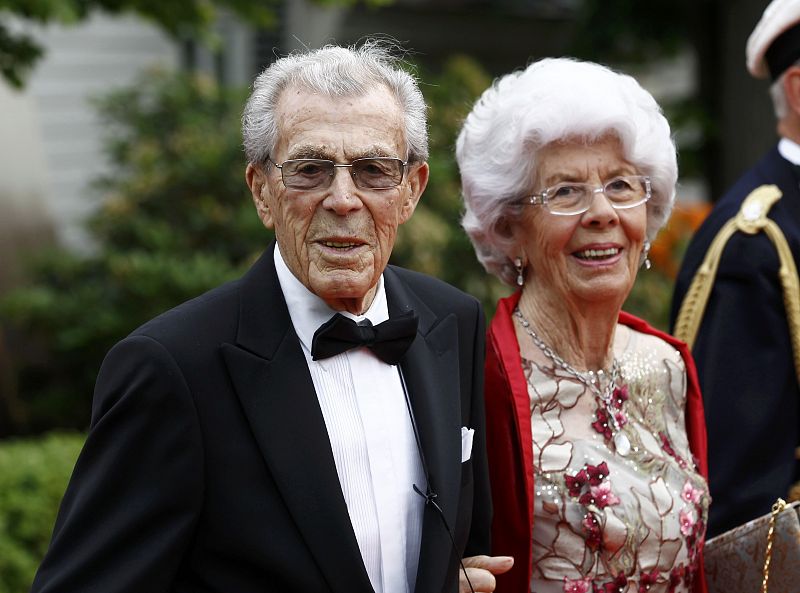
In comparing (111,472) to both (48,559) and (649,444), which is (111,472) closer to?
(48,559)

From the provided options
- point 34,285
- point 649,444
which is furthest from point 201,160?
point 649,444

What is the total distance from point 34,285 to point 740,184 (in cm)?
568

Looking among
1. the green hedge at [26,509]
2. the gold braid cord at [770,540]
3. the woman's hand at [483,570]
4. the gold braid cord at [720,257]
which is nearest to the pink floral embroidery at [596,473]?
the woman's hand at [483,570]

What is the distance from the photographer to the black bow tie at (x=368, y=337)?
8.22 feet

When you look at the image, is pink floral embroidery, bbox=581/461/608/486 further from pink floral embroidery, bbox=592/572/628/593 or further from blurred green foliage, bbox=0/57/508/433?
blurred green foliage, bbox=0/57/508/433

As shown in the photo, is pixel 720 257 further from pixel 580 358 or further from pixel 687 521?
pixel 687 521

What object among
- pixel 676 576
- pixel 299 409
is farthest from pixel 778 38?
pixel 299 409

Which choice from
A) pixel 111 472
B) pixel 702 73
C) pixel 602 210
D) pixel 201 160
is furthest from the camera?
pixel 702 73

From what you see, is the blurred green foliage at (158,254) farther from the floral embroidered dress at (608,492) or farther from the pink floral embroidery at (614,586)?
the pink floral embroidery at (614,586)

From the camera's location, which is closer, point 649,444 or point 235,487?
point 235,487

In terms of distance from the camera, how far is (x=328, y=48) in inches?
104

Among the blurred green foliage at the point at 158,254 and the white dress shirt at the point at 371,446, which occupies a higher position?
the white dress shirt at the point at 371,446

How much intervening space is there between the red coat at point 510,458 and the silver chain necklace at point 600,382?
0.08 meters

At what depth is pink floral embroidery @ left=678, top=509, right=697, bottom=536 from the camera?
309 centimetres
